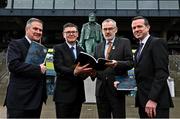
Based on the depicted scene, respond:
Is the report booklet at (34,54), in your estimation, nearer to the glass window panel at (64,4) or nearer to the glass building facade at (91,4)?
the glass building facade at (91,4)

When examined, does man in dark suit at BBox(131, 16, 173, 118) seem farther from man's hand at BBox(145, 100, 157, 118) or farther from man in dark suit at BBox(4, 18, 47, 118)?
man in dark suit at BBox(4, 18, 47, 118)

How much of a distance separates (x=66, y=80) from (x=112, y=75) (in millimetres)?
625

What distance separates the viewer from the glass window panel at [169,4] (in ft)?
96.7

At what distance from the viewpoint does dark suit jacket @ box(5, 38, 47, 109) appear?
3.77 meters

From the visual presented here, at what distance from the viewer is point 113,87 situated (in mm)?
4176

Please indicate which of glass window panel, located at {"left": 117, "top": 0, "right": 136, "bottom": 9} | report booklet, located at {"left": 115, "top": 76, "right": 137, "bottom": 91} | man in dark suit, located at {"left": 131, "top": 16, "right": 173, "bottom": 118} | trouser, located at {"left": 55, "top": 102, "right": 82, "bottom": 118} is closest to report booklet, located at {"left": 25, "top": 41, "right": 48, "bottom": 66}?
trouser, located at {"left": 55, "top": 102, "right": 82, "bottom": 118}

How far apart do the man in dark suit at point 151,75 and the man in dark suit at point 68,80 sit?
793 mm

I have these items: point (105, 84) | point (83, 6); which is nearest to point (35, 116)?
point (105, 84)

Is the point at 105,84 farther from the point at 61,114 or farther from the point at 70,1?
the point at 70,1

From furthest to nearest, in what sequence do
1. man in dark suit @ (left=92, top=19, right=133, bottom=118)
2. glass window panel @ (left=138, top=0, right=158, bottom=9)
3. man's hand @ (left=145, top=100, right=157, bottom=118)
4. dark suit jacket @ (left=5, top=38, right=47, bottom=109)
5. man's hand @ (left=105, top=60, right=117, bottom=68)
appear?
glass window panel @ (left=138, top=0, right=158, bottom=9), man in dark suit @ (left=92, top=19, right=133, bottom=118), man's hand @ (left=105, top=60, right=117, bottom=68), dark suit jacket @ (left=5, top=38, right=47, bottom=109), man's hand @ (left=145, top=100, right=157, bottom=118)

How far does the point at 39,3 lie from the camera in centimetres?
2917

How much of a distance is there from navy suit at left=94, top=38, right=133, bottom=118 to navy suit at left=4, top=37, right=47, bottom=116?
84 cm

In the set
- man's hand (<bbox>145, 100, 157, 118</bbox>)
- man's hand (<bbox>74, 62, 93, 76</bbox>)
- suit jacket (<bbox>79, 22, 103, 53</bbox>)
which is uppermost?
suit jacket (<bbox>79, 22, 103, 53</bbox>)

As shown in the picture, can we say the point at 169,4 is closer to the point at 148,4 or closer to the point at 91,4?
the point at 148,4
